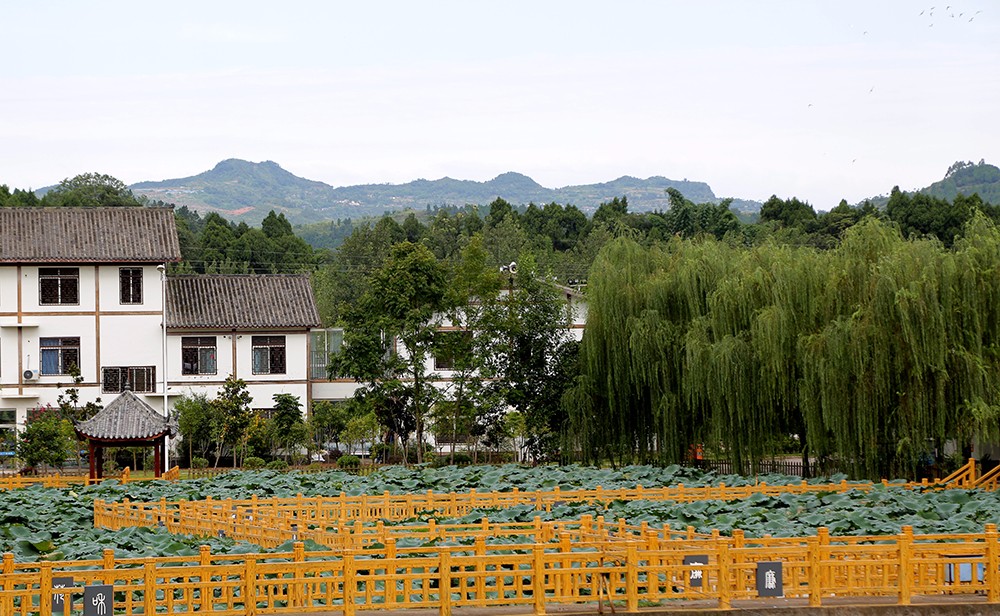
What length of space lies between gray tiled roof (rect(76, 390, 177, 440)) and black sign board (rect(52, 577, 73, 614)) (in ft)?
69.7

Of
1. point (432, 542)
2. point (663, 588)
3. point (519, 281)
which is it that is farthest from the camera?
point (519, 281)

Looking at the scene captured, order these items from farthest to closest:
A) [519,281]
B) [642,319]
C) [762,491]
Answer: [519,281], [642,319], [762,491]

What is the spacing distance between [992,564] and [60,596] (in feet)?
35.3

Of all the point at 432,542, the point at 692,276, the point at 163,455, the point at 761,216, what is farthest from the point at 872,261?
the point at 761,216

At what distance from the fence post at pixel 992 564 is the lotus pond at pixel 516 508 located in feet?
14.7

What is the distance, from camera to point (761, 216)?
9338cm

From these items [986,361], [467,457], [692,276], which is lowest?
[467,457]

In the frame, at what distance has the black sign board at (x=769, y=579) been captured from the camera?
16266 millimetres

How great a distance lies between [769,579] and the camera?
1628cm

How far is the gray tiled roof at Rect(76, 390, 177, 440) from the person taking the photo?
3603cm

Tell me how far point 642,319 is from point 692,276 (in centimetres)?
175

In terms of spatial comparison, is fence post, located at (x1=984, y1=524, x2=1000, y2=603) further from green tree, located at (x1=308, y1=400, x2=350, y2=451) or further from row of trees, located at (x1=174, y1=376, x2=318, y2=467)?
green tree, located at (x1=308, y1=400, x2=350, y2=451)

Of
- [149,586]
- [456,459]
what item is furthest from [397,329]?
[149,586]

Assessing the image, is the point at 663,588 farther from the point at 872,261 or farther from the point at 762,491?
the point at 872,261
